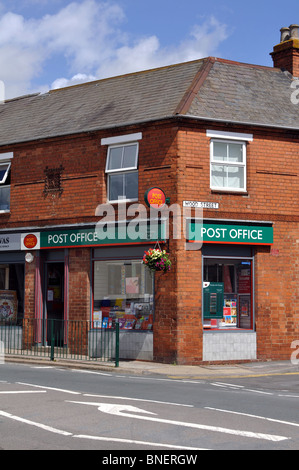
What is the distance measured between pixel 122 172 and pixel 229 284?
4.37m

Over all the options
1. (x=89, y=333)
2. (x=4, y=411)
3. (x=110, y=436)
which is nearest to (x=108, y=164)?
(x=89, y=333)

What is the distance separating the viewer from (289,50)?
2070 centimetres

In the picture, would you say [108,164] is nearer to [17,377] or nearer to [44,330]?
[44,330]

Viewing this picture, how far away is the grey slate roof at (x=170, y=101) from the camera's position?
1770 centimetres

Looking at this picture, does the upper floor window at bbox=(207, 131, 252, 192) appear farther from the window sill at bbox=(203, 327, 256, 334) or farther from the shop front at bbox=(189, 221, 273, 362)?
the window sill at bbox=(203, 327, 256, 334)

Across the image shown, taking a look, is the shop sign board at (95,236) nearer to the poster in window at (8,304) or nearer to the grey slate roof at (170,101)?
the poster in window at (8,304)

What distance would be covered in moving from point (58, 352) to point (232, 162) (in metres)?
7.34

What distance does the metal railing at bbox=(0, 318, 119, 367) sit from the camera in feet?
56.9

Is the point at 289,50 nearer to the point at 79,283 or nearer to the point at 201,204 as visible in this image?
the point at 201,204

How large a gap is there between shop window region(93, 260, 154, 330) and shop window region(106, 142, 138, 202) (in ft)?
6.33

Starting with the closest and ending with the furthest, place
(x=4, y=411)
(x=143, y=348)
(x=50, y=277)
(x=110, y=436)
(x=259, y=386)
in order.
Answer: (x=110, y=436) → (x=4, y=411) → (x=259, y=386) → (x=143, y=348) → (x=50, y=277)

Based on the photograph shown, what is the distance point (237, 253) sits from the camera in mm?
17469

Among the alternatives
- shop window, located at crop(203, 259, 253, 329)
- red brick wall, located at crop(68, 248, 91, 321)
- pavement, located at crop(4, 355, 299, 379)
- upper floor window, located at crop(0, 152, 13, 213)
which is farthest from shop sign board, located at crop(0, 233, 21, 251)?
shop window, located at crop(203, 259, 253, 329)

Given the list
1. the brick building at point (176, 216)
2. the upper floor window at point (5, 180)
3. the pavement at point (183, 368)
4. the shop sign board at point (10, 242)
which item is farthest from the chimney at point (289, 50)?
the shop sign board at point (10, 242)
